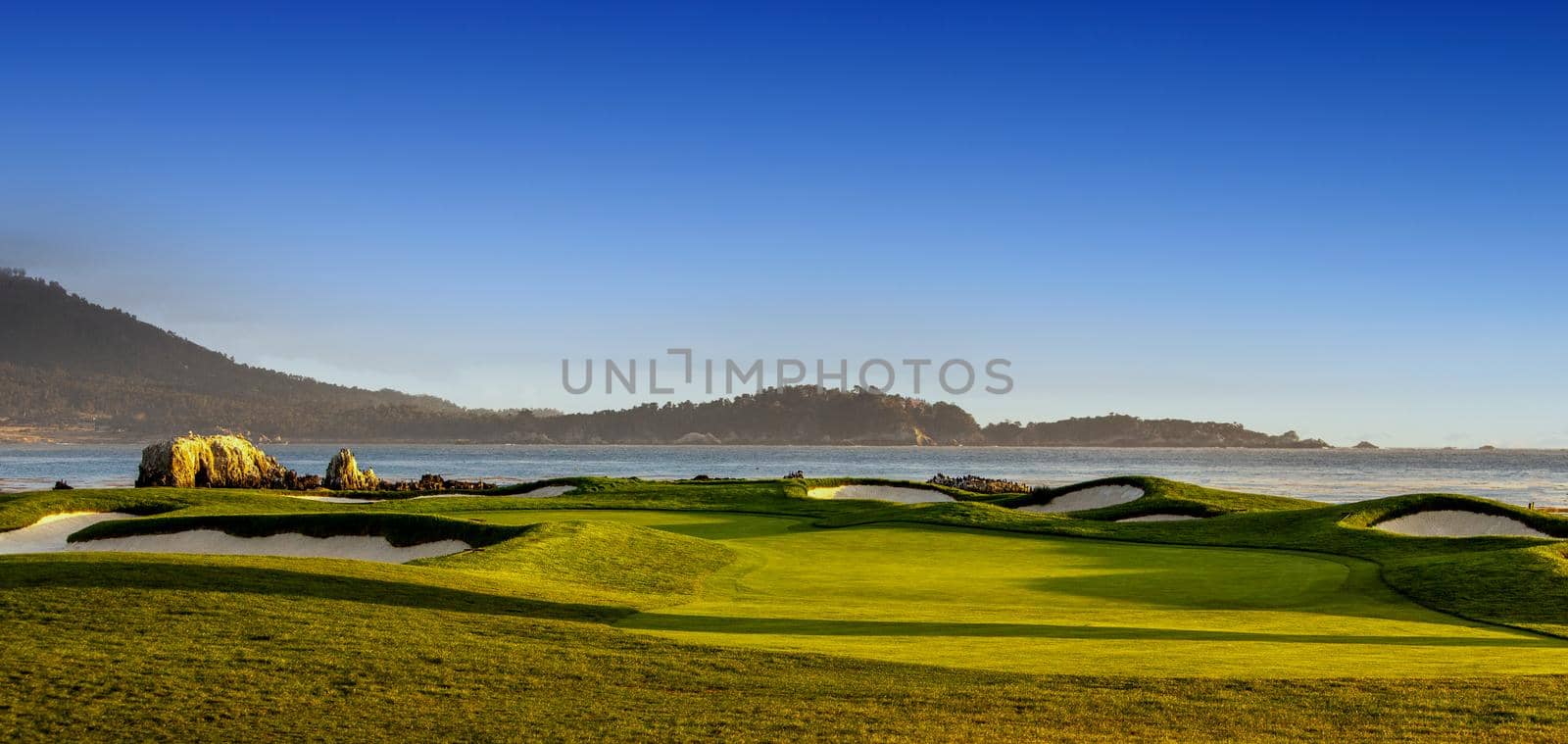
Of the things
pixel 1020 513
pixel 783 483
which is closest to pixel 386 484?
pixel 783 483

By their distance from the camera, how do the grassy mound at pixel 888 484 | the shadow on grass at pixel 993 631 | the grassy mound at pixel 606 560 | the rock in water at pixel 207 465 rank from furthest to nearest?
the rock in water at pixel 207 465
the grassy mound at pixel 888 484
the grassy mound at pixel 606 560
the shadow on grass at pixel 993 631

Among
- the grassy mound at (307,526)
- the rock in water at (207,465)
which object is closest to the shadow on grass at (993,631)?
the grassy mound at (307,526)

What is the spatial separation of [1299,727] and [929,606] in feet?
24.7

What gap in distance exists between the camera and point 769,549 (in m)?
22.7

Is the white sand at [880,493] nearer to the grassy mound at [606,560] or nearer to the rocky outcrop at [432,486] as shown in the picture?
the rocky outcrop at [432,486]

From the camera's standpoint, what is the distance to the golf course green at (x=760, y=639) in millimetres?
7922

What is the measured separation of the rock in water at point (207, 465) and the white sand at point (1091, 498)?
32501 millimetres

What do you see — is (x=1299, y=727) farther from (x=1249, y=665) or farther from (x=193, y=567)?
(x=193, y=567)

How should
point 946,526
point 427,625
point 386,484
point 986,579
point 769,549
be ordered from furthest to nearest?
point 386,484 → point 946,526 → point 769,549 → point 986,579 → point 427,625

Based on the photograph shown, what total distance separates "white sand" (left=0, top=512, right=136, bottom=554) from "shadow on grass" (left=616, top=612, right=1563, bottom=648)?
651 inches

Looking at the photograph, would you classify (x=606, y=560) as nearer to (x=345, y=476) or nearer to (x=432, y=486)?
(x=345, y=476)

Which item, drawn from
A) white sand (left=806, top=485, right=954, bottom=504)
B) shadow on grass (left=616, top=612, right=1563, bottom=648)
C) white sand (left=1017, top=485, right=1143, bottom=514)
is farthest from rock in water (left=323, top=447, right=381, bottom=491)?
shadow on grass (left=616, top=612, right=1563, bottom=648)

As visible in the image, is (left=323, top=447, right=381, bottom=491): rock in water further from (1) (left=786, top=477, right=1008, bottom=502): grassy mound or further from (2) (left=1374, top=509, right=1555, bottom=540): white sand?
(2) (left=1374, top=509, right=1555, bottom=540): white sand

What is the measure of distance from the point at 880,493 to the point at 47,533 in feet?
94.9
